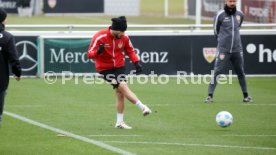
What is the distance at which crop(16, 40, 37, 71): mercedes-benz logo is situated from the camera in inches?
899

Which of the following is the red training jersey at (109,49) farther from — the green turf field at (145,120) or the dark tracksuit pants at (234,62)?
the dark tracksuit pants at (234,62)

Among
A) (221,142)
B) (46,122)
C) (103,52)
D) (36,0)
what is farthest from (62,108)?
(36,0)

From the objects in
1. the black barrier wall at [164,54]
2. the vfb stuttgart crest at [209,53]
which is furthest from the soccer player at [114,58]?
the vfb stuttgart crest at [209,53]

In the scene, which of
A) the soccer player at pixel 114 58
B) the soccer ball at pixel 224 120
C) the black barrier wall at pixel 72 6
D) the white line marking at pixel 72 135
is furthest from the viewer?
the black barrier wall at pixel 72 6

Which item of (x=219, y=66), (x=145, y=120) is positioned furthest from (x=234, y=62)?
(x=145, y=120)

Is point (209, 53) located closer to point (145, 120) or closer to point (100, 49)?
point (145, 120)

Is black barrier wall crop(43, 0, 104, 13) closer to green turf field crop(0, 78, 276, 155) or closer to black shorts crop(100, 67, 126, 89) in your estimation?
green turf field crop(0, 78, 276, 155)

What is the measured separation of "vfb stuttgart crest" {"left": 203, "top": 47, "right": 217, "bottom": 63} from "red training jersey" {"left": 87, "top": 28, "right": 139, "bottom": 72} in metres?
8.85

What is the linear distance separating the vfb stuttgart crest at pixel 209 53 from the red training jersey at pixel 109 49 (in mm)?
8850

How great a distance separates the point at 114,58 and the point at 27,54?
8.75m

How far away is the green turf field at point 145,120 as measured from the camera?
12453 mm

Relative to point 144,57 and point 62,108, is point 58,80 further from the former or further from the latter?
point 62,108

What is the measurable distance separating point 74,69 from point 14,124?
814 centimetres

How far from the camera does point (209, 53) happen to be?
2328 centimetres
